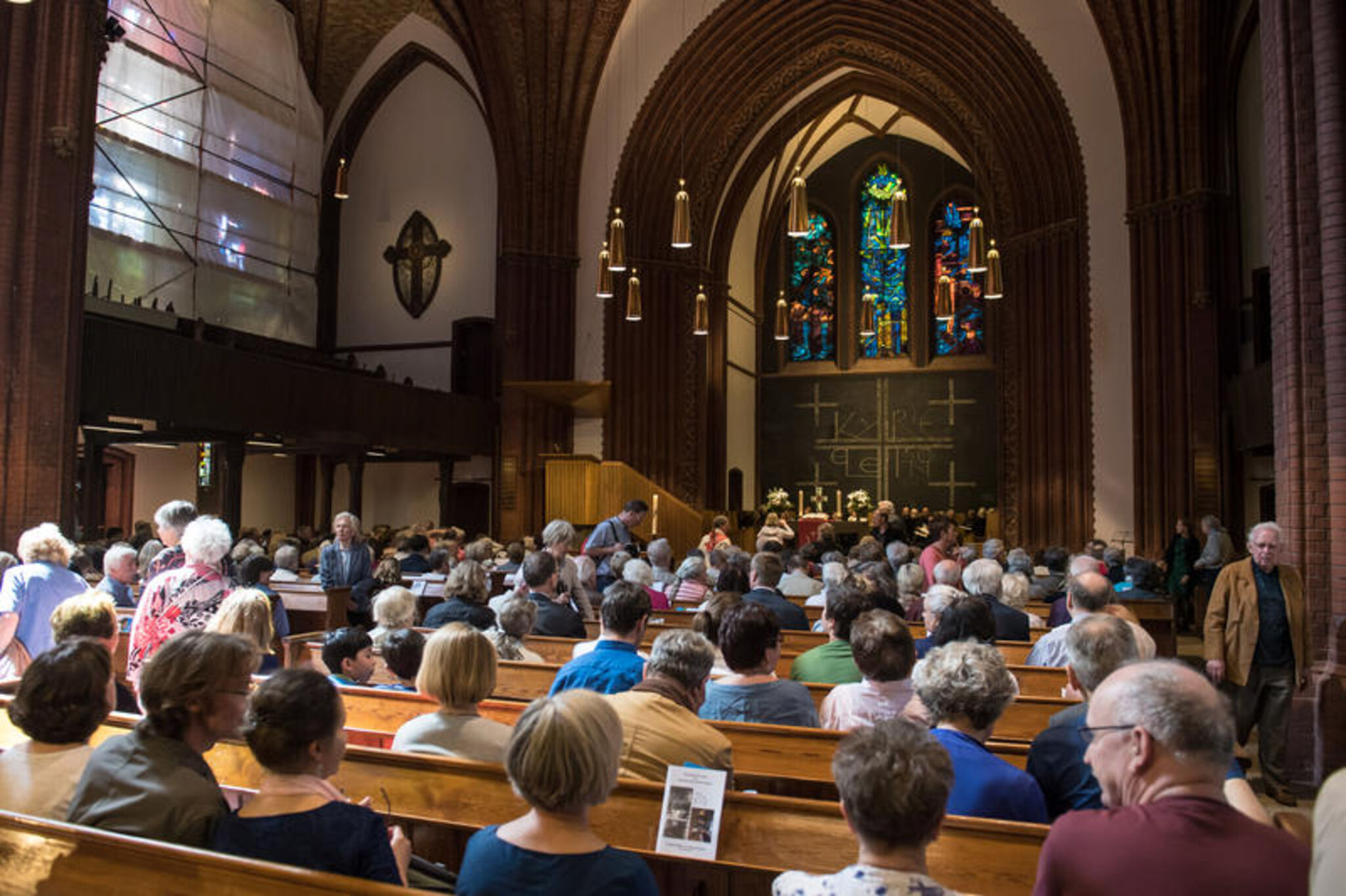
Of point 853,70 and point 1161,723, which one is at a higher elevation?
point 853,70

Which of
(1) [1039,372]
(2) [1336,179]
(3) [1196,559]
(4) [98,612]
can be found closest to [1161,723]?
(4) [98,612]

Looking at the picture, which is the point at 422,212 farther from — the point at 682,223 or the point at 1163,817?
the point at 1163,817

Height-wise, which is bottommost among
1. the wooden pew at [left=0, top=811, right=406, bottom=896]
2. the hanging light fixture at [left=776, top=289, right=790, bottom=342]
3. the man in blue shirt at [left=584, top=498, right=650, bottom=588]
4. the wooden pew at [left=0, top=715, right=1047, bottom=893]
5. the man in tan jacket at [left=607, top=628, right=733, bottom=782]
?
the wooden pew at [left=0, top=715, right=1047, bottom=893]

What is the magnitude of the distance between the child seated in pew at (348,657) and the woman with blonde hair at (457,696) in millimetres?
1206

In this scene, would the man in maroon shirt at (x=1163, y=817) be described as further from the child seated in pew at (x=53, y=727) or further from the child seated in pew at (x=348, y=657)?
the child seated in pew at (x=348, y=657)

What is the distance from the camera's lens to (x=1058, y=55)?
1741cm

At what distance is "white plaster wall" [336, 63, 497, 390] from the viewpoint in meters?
22.2

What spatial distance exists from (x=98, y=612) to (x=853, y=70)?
814 inches

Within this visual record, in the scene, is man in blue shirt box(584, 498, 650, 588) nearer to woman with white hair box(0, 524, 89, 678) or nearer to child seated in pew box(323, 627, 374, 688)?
woman with white hair box(0, 524, 89, 678)

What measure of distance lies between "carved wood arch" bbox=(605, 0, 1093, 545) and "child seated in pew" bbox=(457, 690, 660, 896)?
52.4ft

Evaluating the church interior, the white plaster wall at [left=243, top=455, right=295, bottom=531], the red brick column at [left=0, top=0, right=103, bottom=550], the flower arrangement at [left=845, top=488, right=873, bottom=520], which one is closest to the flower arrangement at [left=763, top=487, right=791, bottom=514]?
the church interior

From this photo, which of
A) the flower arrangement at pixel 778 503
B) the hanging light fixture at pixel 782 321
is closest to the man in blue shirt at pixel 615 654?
the flower arrangement at pixel 778 503

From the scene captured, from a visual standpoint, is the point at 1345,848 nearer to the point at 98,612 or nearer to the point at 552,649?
the point at 98,612

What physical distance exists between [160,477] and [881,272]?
16617 mm
